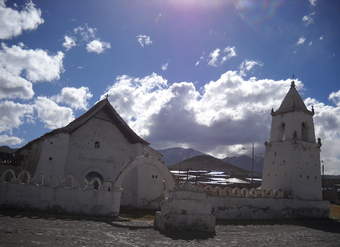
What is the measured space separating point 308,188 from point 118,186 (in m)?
15.7

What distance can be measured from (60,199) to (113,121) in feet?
27.1

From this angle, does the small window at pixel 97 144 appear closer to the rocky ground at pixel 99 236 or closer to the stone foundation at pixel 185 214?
the rocky ground at pixel 99 236

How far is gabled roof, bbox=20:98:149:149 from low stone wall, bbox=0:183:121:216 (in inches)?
207

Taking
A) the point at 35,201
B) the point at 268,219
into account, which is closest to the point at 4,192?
the point at 35,201

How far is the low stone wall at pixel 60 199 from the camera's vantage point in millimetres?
15492

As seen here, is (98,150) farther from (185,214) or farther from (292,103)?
(292,103)

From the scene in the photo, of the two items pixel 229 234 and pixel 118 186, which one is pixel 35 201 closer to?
pixel 118 186

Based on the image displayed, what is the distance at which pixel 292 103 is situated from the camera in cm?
2659

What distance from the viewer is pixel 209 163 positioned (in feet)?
183

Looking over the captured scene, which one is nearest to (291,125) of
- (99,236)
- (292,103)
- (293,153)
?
(292,103)

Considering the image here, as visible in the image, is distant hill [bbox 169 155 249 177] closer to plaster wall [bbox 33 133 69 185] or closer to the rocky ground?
plaster wall [bbox 33 133 69 185]

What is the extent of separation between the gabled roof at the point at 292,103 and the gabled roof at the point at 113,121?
12256mm

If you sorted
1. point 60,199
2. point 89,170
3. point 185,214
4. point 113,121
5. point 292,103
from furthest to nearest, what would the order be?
point 292,103
point 113,121
point 89,170
point 60,199
point 185,214

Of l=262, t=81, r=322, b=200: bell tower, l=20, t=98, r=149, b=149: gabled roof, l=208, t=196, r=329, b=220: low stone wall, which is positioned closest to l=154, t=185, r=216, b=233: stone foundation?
l=208, t=196, r=329, b=220: low stone wall
